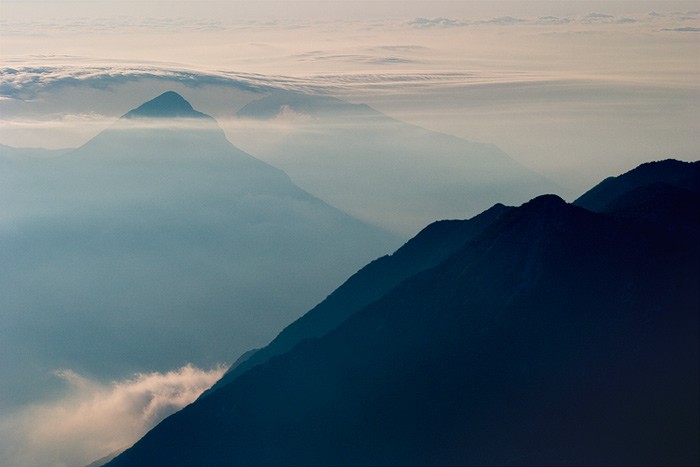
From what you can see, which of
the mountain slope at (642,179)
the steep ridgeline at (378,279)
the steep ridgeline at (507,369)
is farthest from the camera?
the steep ridgeline at (378,279)

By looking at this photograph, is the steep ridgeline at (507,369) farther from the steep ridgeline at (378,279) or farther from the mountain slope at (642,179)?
the mountain slope at (642,179)

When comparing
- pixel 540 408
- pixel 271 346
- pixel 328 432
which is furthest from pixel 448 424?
pixel 271 346

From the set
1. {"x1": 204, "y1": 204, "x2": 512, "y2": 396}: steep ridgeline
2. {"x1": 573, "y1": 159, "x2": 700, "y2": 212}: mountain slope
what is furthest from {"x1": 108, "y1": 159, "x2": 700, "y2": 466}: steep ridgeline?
{"x1": 573, "y1": 159, "x2": 700, "y2": 212}: mountain slope

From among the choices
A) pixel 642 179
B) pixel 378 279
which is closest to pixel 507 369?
pixel 378 279

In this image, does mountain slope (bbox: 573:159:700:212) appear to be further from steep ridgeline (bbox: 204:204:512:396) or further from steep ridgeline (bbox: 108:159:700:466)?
steep ridgeline (bbox: 204:204:512:396)

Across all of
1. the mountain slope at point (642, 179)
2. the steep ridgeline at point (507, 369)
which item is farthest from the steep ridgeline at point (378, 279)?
the mountain slope at point (642, 179)

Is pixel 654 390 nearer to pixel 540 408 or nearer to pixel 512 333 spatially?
pixel 540 408

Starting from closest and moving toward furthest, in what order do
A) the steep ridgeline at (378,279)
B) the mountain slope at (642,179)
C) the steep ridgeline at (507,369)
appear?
1. the steep ridgeline at (507,369)
2. the mountain slope at (642,179)
3. the steep ridgeline at (378,279)

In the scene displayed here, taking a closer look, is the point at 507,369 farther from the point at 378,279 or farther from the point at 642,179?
the point at 642,179
